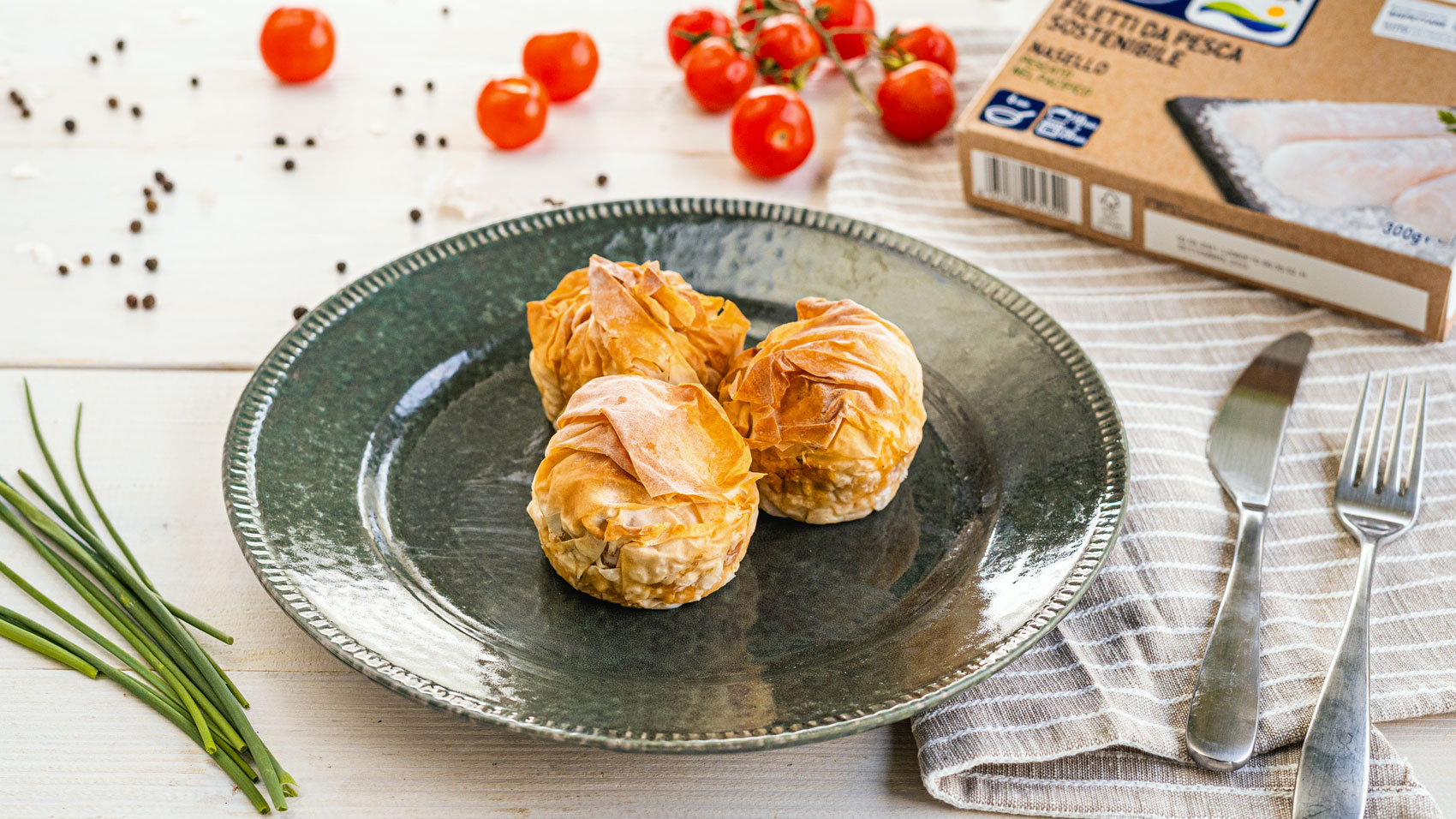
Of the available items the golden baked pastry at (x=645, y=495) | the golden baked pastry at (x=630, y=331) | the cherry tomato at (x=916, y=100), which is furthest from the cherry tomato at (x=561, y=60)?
the golden baked pastry at (x=645, y=495)

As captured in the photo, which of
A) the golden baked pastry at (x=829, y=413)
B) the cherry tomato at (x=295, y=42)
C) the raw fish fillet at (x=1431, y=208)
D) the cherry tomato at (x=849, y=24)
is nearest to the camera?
the golden baked pastry at (x=829, y=413)

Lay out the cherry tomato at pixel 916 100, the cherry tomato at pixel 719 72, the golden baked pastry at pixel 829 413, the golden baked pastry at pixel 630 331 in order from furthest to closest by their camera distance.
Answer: the cherry tomato at pixel 719 72 → the cherry tomato at pixel 916 100 → the golden baked pastry at pixel 630 331 → the golden baked pastry at pixel 829 413

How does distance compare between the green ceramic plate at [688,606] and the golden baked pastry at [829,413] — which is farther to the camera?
the golden baked pastry at [829,413]

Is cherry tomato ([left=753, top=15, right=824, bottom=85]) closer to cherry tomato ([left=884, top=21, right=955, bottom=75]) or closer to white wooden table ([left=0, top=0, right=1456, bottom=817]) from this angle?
white wooden table ([left=0, top=0, right=1456, bottom=817])

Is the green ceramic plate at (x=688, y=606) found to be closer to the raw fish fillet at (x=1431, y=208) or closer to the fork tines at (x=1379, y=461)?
the fork tines at (x=1379, y=461)

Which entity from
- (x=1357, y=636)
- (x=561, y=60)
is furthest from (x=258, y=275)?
(x=1357, y=636)

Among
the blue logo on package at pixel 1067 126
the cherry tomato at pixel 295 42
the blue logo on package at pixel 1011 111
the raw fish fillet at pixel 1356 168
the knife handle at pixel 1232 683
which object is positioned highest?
the cherry tomato at pixel 295 42

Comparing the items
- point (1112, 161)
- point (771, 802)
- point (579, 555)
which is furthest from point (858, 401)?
point (1112, 161)
